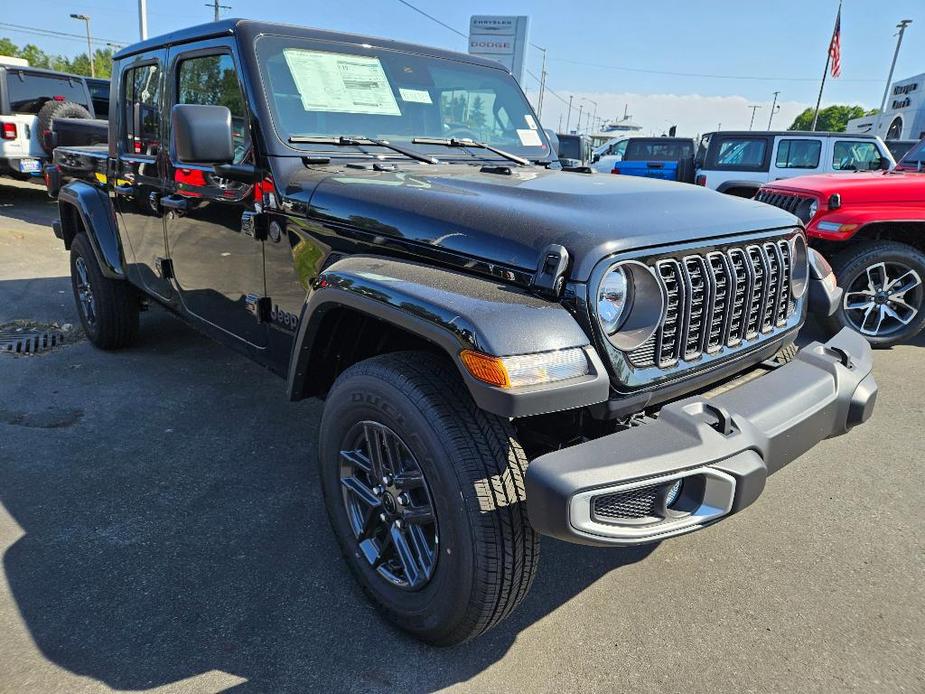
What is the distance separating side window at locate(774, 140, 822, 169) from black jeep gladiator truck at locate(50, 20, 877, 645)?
8.55 meters

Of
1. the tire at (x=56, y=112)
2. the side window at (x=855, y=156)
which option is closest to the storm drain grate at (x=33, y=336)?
the tire at (x=56, y=112)

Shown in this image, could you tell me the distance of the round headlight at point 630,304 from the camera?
6.10 feet

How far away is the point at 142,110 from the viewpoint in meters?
3.74

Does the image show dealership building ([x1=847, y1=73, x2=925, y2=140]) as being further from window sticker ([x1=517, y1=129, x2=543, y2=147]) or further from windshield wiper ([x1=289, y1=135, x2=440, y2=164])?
windshield wiper ([x1=289, y1=135, x2=440, y2=164])

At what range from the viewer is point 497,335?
64.6 inches

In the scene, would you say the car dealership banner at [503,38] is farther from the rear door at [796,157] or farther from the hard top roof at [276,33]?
the hard top roof at [276,33]

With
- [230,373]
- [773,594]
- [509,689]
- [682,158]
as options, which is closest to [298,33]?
[230,373]

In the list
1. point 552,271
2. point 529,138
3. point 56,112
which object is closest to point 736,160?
point 529,138

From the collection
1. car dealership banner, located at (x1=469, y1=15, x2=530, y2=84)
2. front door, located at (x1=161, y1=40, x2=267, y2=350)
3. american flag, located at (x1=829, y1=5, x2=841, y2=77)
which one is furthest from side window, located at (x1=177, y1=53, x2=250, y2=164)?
A: car dealership banner, located at (x1=469, y1=15, x2=530, y2=84)

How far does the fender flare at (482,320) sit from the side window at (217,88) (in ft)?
3.66

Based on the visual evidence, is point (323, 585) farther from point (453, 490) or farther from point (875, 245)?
point (875, 245)

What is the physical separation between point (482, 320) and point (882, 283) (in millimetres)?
4812

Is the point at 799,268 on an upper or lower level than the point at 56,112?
lower

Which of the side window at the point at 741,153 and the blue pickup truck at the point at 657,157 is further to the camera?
the blue pickup truck at the point at 657,157
